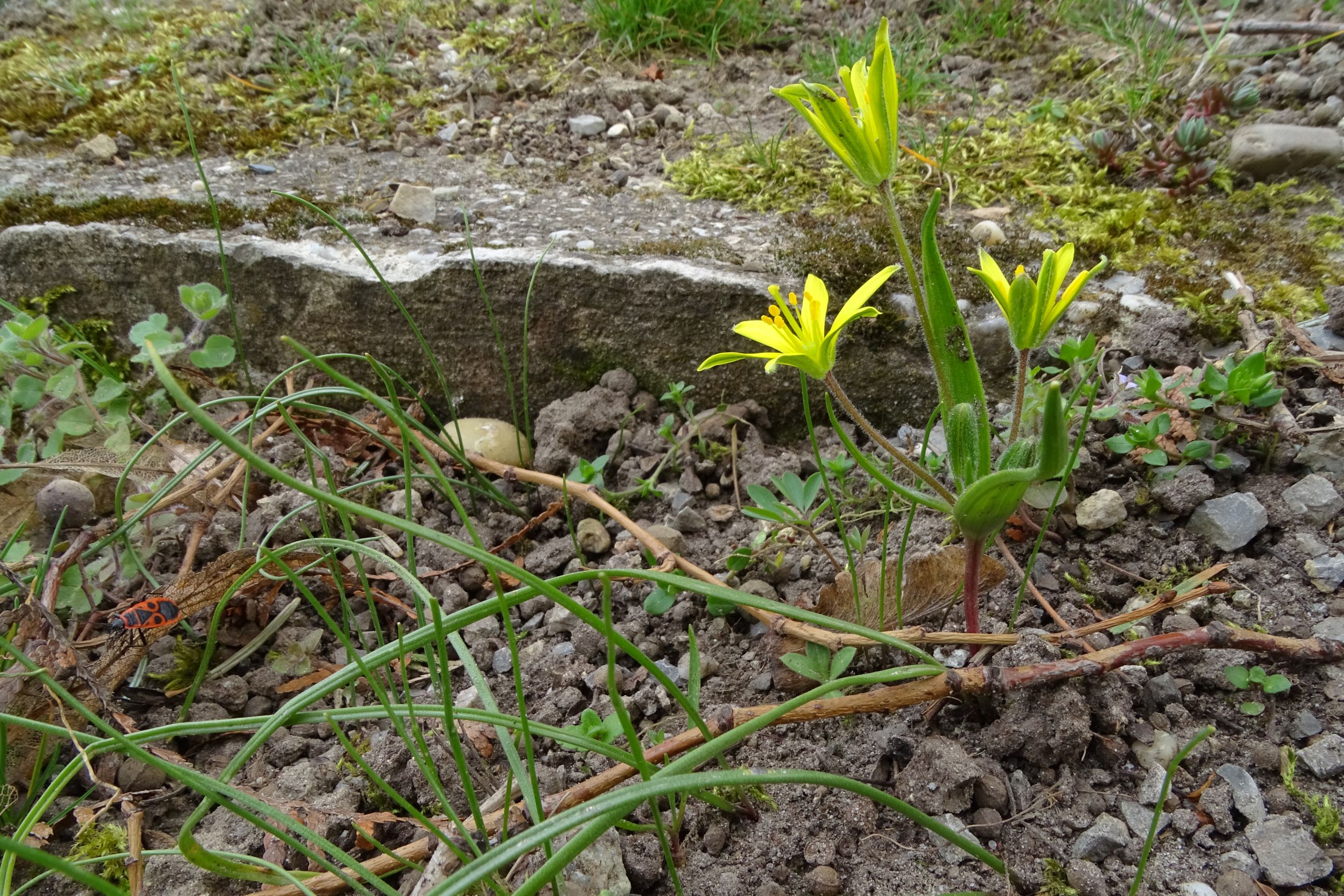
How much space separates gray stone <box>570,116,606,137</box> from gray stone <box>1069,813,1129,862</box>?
2337 mm

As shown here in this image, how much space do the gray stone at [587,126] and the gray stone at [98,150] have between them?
147 centimetres

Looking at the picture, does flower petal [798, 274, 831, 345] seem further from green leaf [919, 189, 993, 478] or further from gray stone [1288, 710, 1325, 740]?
gray stone [1288, 710, 1325, 740]

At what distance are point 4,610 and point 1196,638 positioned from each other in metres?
2.18

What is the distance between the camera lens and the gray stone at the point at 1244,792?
3.57 feet

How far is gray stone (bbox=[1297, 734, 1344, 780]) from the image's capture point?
1.10 meters

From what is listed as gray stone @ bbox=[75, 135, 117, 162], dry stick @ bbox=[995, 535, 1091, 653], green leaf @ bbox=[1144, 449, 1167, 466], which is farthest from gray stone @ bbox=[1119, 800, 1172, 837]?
gray stone @ bbox=[75, 135, 117, 162]

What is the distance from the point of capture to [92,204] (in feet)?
7.31

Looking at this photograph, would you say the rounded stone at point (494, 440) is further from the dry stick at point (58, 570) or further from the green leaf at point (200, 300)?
the dry stick at point (58, 570)

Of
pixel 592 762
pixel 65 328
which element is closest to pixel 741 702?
pixel 592 762

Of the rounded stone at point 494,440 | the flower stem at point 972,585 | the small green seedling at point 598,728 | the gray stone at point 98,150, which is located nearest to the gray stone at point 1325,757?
the flower stem at point 972,585

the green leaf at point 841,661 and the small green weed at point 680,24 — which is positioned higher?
the small green weed at point 680,24

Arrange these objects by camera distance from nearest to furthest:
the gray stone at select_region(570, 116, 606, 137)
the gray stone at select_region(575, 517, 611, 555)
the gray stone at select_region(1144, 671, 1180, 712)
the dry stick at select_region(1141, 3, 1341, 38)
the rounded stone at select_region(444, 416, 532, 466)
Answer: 1. the gray stone at select_region(1144, 671, 1180, 712)
2. the gray stone at select_region(575, 517, 611, 555)
3. the rounded stone at select_region(444, 416, 532, 466)
4. the dry stick at select_region(1141, 3, 1341, 38)
5. the gray stone at select_region(570, 116, 606, 137)

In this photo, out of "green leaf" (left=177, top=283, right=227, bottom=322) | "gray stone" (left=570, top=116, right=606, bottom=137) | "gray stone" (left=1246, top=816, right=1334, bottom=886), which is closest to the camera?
"gray stone" (left=1246, top=816, right=1334, bottom=886)

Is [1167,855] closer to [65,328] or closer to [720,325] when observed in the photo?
[720,325]
